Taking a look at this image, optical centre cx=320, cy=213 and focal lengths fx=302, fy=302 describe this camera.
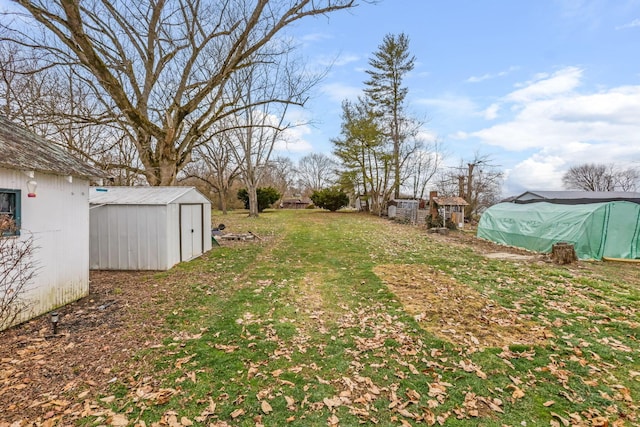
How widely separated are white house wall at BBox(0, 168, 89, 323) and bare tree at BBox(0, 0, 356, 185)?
4158 mm

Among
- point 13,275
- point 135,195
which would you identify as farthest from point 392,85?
point 13,275

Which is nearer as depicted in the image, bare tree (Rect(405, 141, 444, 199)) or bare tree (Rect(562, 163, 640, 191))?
bare tree (Rect(405, 141, 444, 199))

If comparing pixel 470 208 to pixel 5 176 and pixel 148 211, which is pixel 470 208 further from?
pixel 5 176

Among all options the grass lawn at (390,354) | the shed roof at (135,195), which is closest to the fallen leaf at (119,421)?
the grass lawn at (390,354)

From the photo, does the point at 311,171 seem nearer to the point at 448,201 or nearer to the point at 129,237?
the point at 448,201

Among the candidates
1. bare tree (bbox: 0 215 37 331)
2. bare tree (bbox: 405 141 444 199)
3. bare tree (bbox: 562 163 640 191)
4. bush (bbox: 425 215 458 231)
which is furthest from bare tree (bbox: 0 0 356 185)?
bare tree (bbox: 562 163 640 191)

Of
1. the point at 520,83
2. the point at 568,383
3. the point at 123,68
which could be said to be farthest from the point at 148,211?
the point at 520,83

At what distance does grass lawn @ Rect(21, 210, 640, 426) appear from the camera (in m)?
2.85

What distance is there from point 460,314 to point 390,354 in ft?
6.29

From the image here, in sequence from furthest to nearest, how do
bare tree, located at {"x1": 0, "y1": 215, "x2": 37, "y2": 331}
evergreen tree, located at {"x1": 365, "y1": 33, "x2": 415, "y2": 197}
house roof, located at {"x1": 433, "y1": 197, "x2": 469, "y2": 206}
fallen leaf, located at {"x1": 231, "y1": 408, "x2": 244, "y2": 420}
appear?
evergreen tree, located at {"x1": 365, "y1": 33, "x2": 415, "y2": 197} < house roof, located at {"x1": 433, "y1": 197, "x2": 469, "y2": 206} < bare tree, located at {"x1": 0, "y1": 215, "x2": 37, "y2": 331} < fallen leaf, located at {"x1": 231, "y1": 408, "x2": 244, "y2": 420}

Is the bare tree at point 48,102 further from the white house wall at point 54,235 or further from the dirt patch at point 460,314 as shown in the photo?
the dirt patch at point 460,314

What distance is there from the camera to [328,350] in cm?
402

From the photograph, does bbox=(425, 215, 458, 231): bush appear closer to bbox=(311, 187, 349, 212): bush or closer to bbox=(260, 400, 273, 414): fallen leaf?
bbox=(311, 187, 349, 212): bush

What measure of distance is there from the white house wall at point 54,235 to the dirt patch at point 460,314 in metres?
6.18
